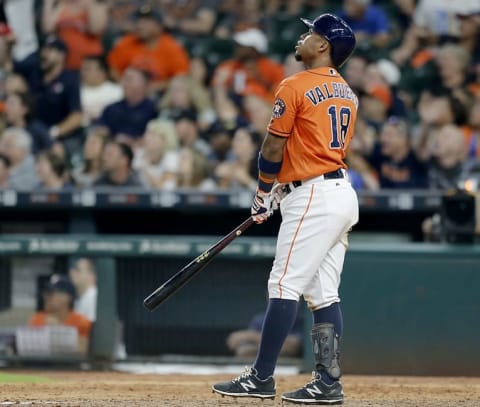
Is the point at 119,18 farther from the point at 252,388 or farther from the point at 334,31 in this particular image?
the point at 252,388

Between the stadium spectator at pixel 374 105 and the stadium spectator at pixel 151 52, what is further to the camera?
the stadium spectator at pixel 151 52

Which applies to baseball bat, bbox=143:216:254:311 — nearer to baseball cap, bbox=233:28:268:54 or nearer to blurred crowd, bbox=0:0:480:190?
blurred crowd, bbox=0:0:480:190

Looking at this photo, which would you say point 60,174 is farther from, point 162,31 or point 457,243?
point 457,243

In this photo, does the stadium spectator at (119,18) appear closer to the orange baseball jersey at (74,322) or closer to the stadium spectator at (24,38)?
the stadium spectator at (24,38)

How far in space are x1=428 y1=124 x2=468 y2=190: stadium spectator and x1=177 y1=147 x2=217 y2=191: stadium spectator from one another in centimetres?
178

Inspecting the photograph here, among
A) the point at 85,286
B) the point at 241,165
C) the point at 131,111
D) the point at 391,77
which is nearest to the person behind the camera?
the point at 85,286

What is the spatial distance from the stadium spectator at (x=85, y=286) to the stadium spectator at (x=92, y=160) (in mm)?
1197

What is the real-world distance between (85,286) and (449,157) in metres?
3.01

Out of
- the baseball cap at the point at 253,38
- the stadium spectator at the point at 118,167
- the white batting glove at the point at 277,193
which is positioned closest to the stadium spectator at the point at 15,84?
the stadium spectator at the point at 118,167

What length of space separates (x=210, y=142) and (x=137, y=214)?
0.92 m

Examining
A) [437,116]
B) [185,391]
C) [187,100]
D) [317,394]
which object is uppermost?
[187,100]

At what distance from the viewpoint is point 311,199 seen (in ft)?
16.8

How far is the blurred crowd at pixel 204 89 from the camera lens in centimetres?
913

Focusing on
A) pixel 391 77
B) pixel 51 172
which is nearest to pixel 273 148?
pixel 51 172
